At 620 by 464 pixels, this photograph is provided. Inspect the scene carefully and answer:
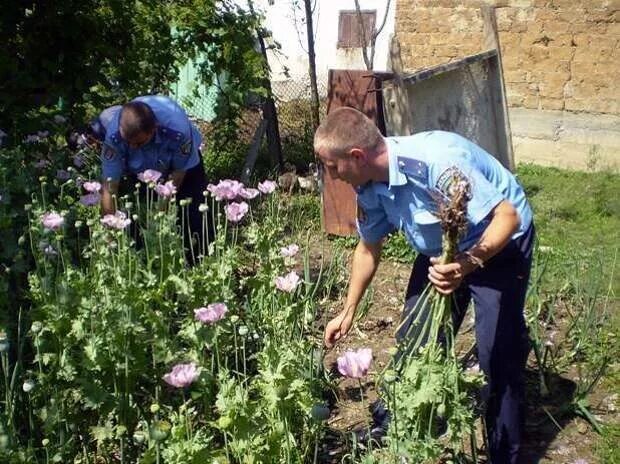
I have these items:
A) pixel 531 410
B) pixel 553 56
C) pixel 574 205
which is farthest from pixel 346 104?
pixel 553 56

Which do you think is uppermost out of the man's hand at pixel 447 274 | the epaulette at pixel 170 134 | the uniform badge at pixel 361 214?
the epaulette at pixel 170 134

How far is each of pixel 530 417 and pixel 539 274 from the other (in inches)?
35.3

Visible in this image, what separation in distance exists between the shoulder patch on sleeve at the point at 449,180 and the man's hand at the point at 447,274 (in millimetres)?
218

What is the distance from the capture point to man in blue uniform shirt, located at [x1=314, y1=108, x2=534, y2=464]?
2893 mm

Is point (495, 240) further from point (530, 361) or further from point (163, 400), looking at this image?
point (530, 361)

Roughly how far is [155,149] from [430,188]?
6.96 ft

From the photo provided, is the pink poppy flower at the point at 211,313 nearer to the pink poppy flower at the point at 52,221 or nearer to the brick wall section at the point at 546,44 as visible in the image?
the pink poppy flower at the point at 52,221

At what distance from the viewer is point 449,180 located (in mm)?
2809

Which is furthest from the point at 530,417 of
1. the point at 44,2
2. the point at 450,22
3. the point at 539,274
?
the point at 450,22

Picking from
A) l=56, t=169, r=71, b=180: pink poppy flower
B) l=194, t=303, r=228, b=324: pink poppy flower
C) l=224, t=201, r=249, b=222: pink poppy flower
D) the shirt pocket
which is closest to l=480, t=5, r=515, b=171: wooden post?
l=56, t=169, r=71, b=180: pink poppy flower

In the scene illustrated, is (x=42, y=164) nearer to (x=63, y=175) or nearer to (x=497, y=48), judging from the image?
(x=63, y=175)

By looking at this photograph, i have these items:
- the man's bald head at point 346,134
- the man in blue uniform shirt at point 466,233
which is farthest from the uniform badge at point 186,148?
the man's bald head at point 346,134

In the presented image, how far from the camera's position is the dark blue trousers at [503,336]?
10.5 ft

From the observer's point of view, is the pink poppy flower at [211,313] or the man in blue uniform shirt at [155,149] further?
the man in blue uniform shirt at [155,149]
